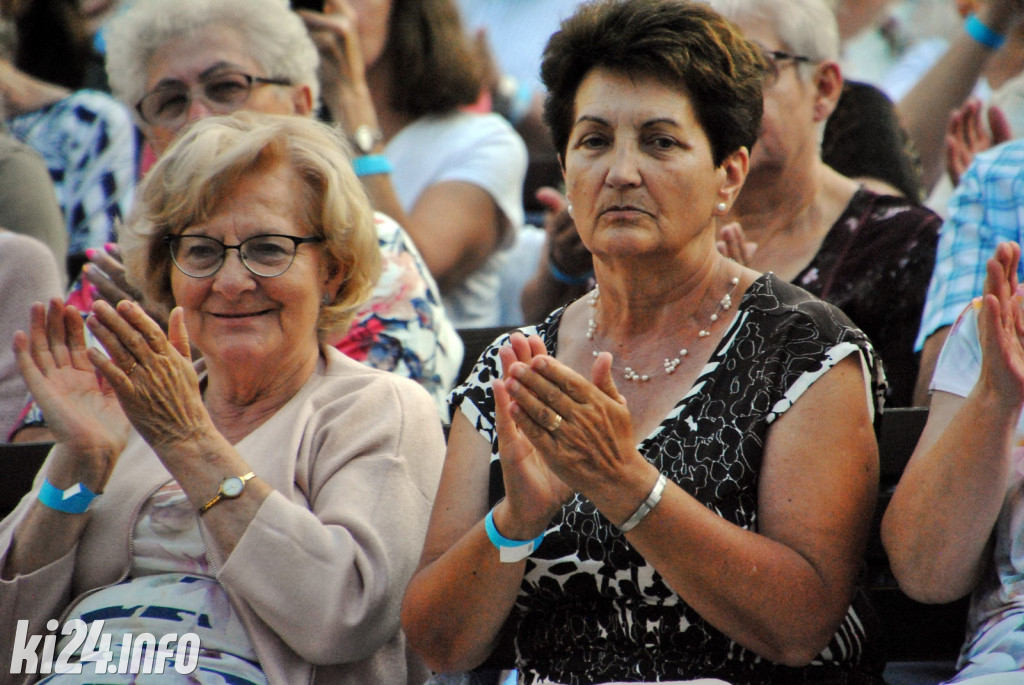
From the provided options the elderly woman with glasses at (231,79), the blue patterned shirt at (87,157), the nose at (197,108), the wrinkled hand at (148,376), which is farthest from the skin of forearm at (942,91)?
the wrinkled hand at (148,376)

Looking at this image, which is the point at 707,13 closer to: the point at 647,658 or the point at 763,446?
the point at 763,446

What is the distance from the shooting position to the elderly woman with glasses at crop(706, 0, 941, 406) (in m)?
3.15

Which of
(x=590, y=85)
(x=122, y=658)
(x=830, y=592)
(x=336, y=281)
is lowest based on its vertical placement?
(x=122, y=658)

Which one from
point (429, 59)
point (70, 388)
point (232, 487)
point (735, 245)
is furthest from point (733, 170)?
point (429, 59)

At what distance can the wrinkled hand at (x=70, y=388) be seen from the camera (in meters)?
2.52

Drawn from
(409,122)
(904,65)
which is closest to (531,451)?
(409,122)

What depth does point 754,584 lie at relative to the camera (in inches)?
82.1

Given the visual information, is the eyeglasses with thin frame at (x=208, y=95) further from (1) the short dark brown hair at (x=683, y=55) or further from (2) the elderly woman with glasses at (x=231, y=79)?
(1) the short dark brown hair at (x=683, y=55)

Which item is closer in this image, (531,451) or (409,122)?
(531,451)

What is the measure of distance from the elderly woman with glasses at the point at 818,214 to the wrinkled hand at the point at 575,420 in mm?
1301

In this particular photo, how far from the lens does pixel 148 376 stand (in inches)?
92.0

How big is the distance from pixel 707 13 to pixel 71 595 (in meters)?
1.76

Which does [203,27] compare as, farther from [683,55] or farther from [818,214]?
[818,214]

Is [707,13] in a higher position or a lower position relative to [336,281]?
higher
